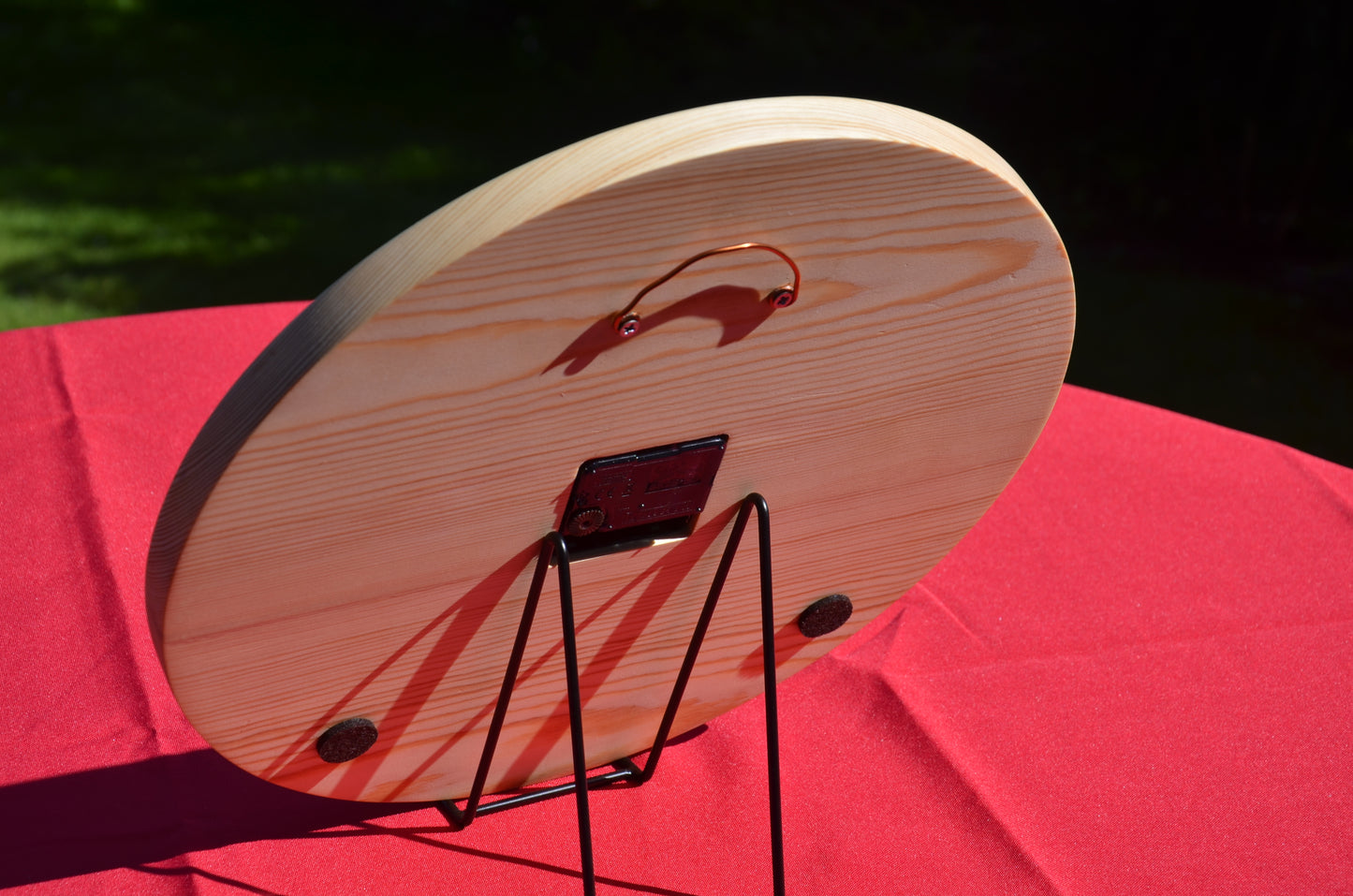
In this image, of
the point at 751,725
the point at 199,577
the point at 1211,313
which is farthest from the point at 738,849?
the point at 1211,313

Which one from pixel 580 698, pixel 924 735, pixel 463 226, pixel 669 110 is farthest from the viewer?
pixel 669 110

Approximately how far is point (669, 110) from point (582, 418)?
3.49 metres

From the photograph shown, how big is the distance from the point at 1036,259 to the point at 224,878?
78cm

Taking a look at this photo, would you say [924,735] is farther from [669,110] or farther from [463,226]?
[669,110]

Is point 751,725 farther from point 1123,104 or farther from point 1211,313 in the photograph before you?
point 1123,104

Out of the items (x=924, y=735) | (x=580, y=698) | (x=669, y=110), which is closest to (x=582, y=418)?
(x=580, y=698)

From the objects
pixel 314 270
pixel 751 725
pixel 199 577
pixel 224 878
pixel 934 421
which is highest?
pixel 314 270

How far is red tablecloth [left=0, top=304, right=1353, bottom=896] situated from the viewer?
3.11ft

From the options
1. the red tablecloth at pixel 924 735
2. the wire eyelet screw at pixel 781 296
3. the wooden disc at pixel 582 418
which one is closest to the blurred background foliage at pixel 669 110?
the red tablecloth at pixel 924 735

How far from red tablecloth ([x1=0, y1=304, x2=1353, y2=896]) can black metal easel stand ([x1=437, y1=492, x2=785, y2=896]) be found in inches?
0.8

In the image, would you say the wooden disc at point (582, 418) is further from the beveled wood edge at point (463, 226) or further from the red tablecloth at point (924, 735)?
the red tablecloth at point (924, 735)

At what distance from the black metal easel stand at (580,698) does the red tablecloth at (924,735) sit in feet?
0.07

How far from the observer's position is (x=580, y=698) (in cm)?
90

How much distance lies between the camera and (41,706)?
1047 millimetres
